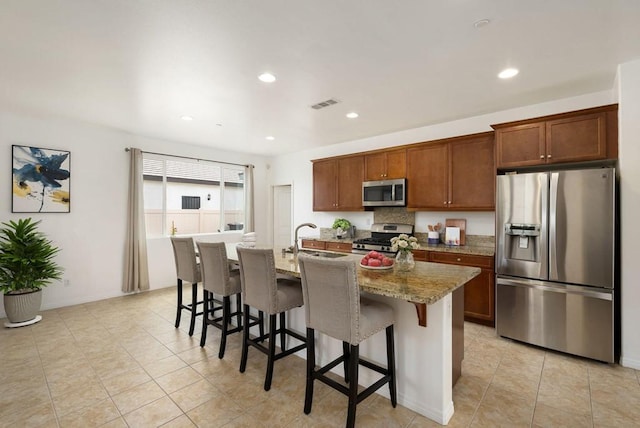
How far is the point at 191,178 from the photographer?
582cm

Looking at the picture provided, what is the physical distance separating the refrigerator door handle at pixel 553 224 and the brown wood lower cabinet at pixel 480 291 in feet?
2.10

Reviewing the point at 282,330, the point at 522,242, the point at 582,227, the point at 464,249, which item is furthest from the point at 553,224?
the point at 282,330

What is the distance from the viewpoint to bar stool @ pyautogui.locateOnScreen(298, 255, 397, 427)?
179cm

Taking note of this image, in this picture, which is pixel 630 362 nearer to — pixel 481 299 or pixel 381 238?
pixel 481 299

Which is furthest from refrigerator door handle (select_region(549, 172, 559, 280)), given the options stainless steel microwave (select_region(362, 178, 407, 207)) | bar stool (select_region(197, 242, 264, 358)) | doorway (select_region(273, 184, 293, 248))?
doorway (select_region(273, 184, 293, 248))

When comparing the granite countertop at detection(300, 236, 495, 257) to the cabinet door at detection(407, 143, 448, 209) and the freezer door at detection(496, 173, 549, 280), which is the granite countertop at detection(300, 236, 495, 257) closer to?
the freezer door at detection(496, 173, 549, 280)

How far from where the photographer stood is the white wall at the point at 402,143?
3.53 m

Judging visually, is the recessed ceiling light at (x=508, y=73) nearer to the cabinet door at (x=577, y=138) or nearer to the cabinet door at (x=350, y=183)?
the cabinet door at (x=577, y=138)

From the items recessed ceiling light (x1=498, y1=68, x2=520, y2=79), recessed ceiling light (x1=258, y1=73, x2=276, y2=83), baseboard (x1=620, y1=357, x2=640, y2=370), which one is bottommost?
baseboard (x1=620, y1=357, x2=640, y2=370)

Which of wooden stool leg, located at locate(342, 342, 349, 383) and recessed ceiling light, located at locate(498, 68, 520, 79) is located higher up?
recessed ceiling light, located at locate(498, 68, 520, 79)

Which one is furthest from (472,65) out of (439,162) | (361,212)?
(361,212)

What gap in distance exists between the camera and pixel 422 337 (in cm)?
201

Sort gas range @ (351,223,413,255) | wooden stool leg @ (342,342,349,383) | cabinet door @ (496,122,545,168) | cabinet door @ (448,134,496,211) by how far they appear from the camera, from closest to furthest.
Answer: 1. wooden stool leg @ (342,342,349,383)
2. cabinet door @ (496,122,545,168)
3. cabinet door @ (448,134,496,211)
4. gas range @ (351,223,413,255)

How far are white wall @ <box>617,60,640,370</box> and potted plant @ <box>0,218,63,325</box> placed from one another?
6.23 m
